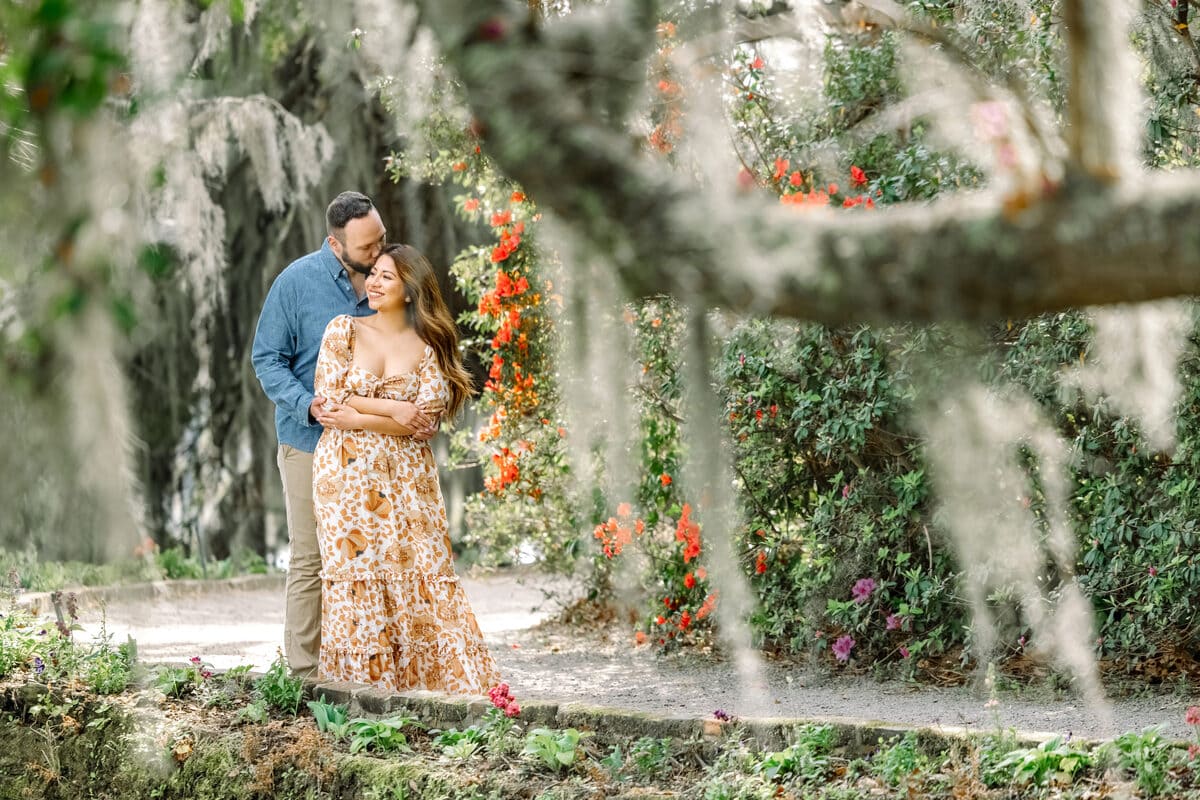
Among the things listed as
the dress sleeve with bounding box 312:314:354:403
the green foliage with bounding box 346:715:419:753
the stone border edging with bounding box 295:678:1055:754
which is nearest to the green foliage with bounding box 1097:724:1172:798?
the stone border edging with bounding box 295:678:1055:754

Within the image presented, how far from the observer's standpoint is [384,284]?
4.98 metres

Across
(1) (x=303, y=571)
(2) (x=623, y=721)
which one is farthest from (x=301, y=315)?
(2) (x=623, y=721)

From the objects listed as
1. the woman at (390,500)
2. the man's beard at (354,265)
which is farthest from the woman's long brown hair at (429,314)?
the man's beard at (354,265)

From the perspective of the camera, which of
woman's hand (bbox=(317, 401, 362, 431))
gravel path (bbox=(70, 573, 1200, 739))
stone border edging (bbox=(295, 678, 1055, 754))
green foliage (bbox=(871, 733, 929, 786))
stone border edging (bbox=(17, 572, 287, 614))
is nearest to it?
green foliage (bbox=(871, 733, 929, 786))

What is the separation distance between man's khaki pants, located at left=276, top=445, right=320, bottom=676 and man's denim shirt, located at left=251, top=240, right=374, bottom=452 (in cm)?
9

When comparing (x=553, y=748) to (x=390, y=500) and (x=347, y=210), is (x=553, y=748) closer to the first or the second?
(x=390, y=500)

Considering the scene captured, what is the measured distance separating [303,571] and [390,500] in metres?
0.47

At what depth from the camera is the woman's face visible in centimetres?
497

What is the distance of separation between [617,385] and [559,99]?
1382mm

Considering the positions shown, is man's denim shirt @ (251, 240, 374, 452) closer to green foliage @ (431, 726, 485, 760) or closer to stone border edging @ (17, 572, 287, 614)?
green foliage @ (431, 726, 485, 760)

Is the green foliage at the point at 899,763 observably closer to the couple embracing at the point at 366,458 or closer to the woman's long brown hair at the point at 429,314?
the couple embracing at the point at 366,458

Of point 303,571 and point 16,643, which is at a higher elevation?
point 303,571

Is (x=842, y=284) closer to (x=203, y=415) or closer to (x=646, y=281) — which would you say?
(x=646, y=281)

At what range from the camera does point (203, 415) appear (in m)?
12.2
